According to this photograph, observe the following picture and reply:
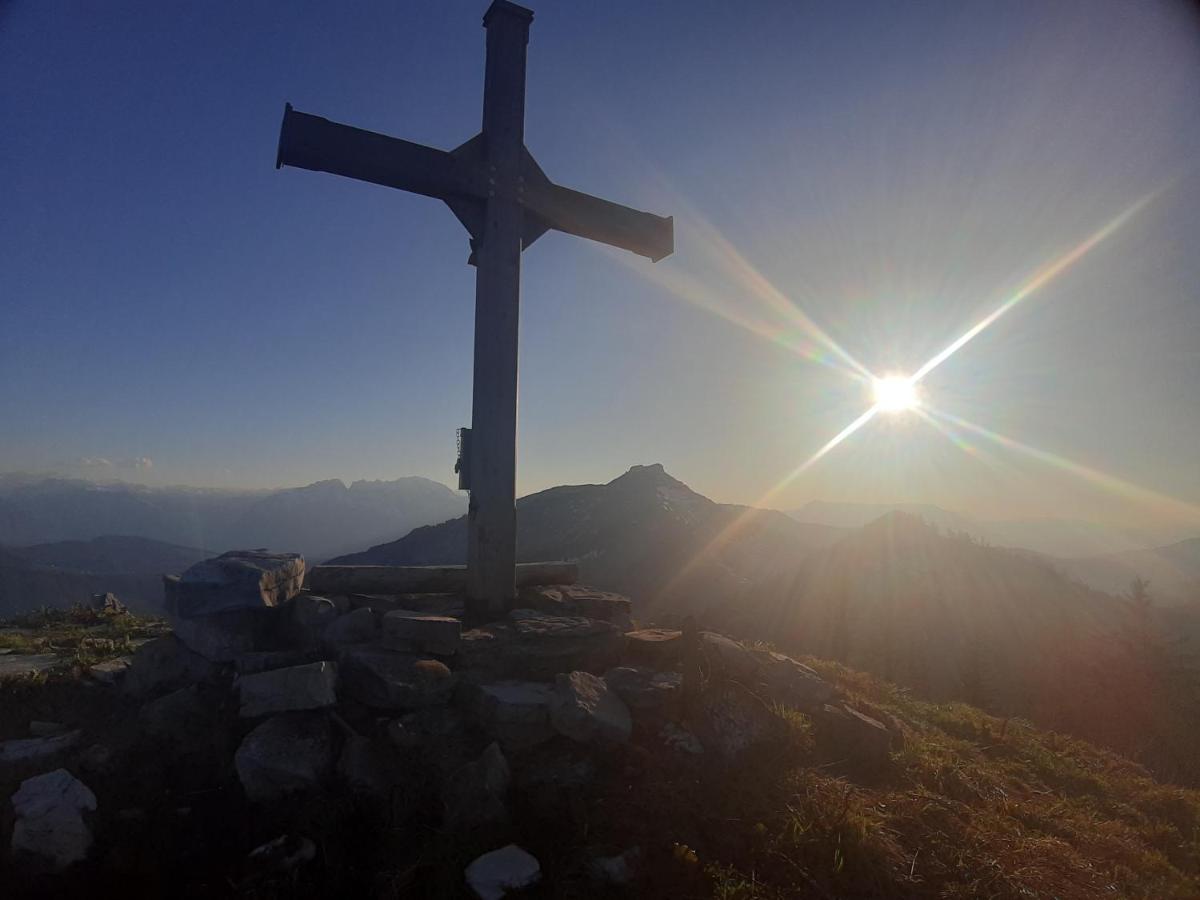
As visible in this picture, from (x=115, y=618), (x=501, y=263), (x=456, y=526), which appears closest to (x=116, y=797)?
(x=501, y=263)

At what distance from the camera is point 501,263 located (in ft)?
21.0

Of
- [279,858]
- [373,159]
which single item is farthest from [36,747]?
[373,159]

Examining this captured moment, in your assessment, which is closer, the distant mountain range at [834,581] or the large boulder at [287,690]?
the large boulder at [287,690]

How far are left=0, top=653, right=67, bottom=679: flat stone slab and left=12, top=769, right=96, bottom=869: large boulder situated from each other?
220 cm

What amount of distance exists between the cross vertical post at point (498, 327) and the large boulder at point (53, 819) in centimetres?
309

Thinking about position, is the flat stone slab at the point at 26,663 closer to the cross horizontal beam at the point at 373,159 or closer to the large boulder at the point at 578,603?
the large boulder at the point at 578,603

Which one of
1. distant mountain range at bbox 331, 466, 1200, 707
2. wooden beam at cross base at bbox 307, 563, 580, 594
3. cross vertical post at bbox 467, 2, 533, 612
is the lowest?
distant mountain range at bbox 331, 466, 1200, 707

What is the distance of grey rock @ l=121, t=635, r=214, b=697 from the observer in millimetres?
5320

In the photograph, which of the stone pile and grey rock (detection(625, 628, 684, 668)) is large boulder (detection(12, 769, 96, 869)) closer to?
the stone pile

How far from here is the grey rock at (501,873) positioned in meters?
3.38

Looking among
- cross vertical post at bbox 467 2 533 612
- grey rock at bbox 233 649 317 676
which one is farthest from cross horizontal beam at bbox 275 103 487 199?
grey rock at bbox 233 649 317 676

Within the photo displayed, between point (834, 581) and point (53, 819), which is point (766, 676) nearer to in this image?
point (53, 819)

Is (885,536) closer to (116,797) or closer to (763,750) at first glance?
(763,750)

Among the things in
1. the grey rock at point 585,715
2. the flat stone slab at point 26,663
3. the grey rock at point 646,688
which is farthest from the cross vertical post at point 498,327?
the flat stone slab at point 26,663
